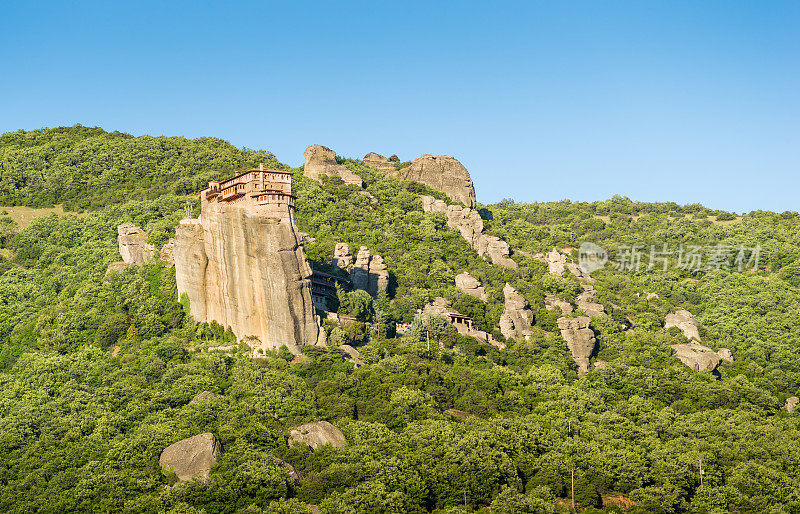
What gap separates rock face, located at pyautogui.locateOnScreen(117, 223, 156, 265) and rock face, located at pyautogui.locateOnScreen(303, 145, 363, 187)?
25721 millimetres

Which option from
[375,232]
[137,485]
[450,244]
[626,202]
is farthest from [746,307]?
[137,485]

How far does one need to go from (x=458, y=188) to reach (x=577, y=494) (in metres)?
54.5

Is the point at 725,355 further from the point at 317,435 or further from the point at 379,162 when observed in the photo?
the point at 379,162

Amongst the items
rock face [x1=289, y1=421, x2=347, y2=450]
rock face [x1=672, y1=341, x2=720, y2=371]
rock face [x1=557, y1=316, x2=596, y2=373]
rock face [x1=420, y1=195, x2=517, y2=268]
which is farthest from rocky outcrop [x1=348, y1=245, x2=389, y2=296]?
rock face [x1=672, y1=341, x2=720, y2=371]

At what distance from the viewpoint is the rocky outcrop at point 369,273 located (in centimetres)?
7475

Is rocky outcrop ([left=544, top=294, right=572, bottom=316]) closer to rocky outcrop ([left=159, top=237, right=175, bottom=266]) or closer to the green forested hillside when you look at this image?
the green forested hillside

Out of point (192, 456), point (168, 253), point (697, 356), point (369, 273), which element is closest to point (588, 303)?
point (697, 356)

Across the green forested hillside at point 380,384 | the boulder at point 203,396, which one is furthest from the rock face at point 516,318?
the boulder at point 203,396

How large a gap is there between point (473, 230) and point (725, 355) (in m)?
27.4

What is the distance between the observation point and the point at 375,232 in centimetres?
8644

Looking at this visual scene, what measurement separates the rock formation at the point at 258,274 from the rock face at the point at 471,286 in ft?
67.5

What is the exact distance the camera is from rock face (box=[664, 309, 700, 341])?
3226 inches

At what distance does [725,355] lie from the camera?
253 ft

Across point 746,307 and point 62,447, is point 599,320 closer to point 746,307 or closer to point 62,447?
point 746,307
